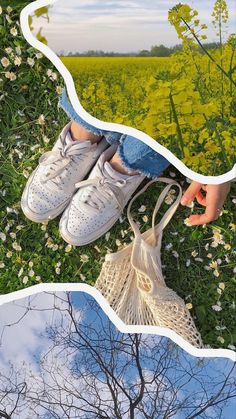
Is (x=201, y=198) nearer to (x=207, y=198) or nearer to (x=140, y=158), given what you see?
(x=207, y=198)

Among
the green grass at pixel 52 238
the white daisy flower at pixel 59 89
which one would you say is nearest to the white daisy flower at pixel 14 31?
the green grass at pixel 52 238

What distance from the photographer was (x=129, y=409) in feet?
4.50

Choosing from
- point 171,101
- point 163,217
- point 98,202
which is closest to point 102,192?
point 98,202

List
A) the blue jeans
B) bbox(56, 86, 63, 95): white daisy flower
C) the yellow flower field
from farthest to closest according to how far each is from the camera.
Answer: bbox(56, 86, 63, 95): white daisy flower
the blue jeans
the yellow flower field

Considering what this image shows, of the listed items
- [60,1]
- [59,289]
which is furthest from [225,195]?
[60,1]

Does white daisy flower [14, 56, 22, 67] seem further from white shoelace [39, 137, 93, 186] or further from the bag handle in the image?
the bag handle

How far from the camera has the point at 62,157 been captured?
5.00 feet

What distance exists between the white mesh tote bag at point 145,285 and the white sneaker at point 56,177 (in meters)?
0.11

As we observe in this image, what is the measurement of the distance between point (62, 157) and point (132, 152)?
160 millimetres

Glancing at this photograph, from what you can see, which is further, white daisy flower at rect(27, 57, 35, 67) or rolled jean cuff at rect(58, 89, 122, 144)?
white daisy flower at rect(27, 57, 35, 67)

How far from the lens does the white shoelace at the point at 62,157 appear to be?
1505 mm

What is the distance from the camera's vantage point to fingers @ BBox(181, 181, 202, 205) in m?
1.47

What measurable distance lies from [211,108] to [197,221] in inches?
10.2

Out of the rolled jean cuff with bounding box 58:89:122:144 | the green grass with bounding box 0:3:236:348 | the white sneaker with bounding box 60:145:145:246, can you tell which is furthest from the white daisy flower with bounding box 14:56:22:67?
the white sneaker with bounding box 60:145:145:246
